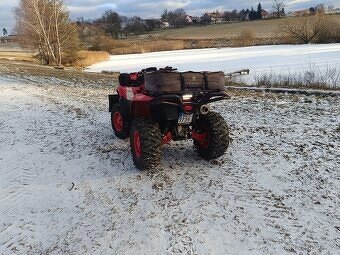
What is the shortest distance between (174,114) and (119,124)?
2164 mm

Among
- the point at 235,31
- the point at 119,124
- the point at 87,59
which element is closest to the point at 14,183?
the point at 119,124

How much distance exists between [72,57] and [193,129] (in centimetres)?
3104

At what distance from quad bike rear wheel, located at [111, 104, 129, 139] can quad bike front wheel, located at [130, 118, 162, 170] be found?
1311 mm

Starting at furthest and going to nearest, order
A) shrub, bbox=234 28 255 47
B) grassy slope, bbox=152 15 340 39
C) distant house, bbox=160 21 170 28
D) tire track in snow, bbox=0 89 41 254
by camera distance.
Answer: distant house, bbox=160 21 170 28
grassy slope, bbox=152 15 340 39
shrub, bbox=234 28 255 47
tire track in snow, bbox=0 89 41 254

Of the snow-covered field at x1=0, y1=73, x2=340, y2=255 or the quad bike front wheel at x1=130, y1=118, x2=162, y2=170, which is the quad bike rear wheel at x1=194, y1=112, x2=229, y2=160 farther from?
the quad bike front wheel at x1=130, y1=118, x2=162, y2=170

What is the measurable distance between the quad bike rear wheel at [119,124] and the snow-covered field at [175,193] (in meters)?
0.16

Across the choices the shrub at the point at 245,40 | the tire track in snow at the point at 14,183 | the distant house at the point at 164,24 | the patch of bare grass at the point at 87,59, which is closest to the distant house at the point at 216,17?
the distant house at the point at 164,24

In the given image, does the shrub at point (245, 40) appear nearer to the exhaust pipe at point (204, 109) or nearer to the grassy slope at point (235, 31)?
the grassy slope at point (235, 31)

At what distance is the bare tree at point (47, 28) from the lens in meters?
32.5

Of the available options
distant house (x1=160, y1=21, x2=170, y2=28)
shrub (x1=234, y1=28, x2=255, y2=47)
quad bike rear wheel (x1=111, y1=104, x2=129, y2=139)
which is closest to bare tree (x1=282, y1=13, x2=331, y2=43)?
shrub (x1=234, y1=28, x2=255, y2=47)

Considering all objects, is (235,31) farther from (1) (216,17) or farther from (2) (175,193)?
Answer: (2) (175,193)

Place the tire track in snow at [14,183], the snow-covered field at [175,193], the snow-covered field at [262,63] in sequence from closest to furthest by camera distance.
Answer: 1. the snow-covered field at [175,193]
2. the tire track in snow at [14,183]
3. the snow-covered field at [262,63]

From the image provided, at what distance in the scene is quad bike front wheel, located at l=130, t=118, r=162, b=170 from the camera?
5.06m

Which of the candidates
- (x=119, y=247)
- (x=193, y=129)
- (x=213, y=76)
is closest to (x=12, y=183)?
(x=119, y=247)
